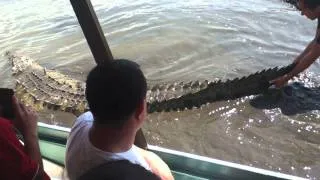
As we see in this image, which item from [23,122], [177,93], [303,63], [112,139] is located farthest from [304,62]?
[112,139]

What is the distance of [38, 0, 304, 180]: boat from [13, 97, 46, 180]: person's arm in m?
0.45

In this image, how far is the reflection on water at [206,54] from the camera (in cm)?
466

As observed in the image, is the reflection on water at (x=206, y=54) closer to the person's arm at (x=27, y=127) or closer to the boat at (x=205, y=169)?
the boat at (x=205, y=169)

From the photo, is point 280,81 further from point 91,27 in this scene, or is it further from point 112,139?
point 112,139

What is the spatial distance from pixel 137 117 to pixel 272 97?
4005mm

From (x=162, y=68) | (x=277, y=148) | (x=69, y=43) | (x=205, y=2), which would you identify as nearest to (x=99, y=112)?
(x=277, y=148)

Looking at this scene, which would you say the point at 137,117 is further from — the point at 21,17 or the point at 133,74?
the point at 21,17

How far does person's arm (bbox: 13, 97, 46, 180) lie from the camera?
82.3 inches

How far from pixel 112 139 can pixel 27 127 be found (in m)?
0.68

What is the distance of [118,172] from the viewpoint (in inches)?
60.3

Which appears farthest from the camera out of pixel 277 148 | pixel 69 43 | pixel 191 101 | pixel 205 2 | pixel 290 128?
pixel 205 2

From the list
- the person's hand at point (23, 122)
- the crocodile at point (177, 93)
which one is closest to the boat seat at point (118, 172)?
the person's hand at point (23, 122)

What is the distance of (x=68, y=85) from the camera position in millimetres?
6051

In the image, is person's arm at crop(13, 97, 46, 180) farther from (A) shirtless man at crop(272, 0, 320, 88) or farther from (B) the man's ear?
(A) shirtless man at crop(272, 0, 320, 88)
